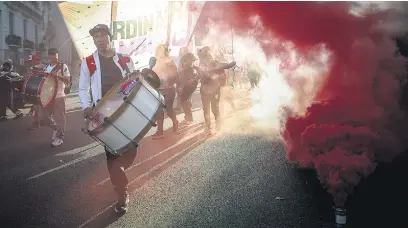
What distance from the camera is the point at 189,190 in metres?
4.25

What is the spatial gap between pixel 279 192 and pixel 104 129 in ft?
7.00

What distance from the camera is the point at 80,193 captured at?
427 cm

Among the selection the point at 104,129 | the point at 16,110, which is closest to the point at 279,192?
the point at 104,129

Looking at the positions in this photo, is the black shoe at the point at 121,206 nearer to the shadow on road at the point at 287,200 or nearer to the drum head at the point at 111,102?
the shadow on road at the point at 287,200

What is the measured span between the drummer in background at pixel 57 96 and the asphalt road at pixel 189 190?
412 millimetres

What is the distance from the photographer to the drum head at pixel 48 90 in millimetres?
6594

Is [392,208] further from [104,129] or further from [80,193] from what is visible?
[80,193]

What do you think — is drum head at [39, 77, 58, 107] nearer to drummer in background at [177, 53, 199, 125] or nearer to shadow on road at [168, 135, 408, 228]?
drummer in background at [177, 53, 199, 125]

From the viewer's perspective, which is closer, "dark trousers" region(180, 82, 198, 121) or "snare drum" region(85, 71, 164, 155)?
"snare drum" region(85, 71, 164, 155)

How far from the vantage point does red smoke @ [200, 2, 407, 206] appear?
348 centimetres

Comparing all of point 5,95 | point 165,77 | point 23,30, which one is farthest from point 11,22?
point 165,77

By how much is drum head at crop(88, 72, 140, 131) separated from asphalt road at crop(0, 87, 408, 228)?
100 centimetres

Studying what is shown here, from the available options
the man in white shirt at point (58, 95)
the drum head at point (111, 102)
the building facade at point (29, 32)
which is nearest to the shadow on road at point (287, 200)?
the drum head at point (111, 102)

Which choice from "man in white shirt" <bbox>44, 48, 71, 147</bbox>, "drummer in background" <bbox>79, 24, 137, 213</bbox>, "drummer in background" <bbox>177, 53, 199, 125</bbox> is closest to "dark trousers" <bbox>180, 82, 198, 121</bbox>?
"drummer in background" <bbox>177, 53, 199, 125</bbox>
